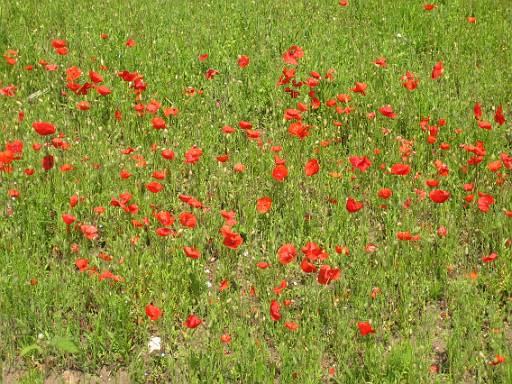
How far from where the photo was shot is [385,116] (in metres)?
6.84

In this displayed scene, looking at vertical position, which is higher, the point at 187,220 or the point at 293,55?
the point at 293,55

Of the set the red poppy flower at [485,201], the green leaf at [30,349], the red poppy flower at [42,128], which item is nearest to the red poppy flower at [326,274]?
the red poppy flower at [485,201]

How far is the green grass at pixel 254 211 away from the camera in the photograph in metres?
4.48

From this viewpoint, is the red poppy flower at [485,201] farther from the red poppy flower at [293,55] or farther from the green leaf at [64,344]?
the green leaf at [64,344]

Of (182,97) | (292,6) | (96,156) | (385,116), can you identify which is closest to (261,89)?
(182,97)

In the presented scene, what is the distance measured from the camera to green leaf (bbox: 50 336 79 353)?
407cm

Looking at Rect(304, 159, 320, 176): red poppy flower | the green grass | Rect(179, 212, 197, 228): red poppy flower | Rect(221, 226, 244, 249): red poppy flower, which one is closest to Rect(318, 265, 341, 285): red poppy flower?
the green grass

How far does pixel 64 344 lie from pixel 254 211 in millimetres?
1946

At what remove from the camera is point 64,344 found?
4.11 metres

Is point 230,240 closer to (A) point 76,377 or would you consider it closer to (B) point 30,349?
(A) point 76,377

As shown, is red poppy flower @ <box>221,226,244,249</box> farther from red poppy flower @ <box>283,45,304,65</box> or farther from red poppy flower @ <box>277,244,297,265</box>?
red poppy flower @ <box>283,45,304,65</box>

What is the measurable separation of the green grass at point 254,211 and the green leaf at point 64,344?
0.01 meters

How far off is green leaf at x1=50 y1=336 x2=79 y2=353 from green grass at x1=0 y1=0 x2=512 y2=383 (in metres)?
0.01

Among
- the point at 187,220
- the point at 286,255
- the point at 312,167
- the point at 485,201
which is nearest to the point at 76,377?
the point at 187,220
